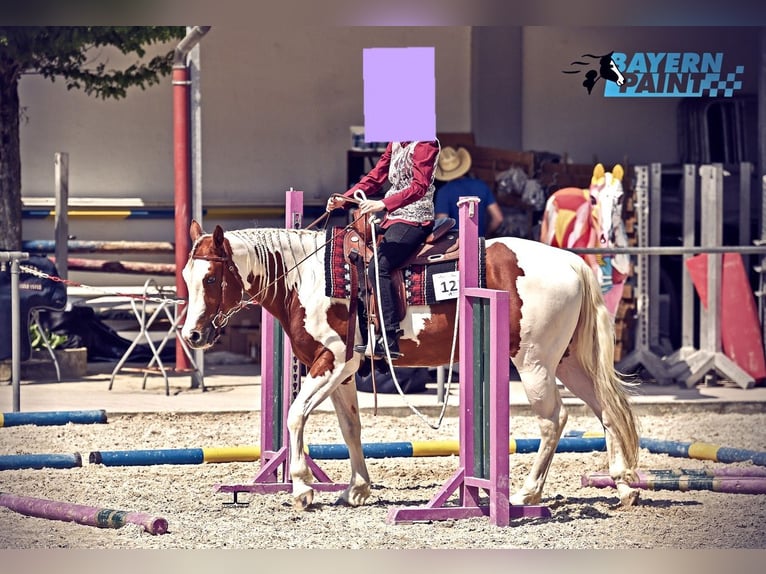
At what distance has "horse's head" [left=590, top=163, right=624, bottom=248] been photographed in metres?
11.3

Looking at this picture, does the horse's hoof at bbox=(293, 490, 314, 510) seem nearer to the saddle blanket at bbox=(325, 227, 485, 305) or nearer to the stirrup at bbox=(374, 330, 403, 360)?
the stirrup at bbox=(374, 330, 403, 360)

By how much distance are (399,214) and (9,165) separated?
19.0ft

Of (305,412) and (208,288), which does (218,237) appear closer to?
(208,288)

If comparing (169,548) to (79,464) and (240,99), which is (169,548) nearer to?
(79,464)

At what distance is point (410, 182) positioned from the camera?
24.1 ft

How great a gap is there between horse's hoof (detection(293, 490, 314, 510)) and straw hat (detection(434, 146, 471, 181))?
15.9 ft

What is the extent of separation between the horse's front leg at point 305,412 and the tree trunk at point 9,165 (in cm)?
564

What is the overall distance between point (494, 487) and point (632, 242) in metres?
5.76

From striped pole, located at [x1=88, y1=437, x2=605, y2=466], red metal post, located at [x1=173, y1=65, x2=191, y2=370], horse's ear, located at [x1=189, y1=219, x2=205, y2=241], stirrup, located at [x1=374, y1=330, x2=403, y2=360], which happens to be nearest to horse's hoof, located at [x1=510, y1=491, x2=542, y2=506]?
stirrup, located at [x1=374, y1=330, x2=403, y2=360]

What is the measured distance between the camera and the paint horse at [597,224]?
11375 millimetres

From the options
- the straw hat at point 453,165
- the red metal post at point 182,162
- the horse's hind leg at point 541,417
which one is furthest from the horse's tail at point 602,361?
the red metal post at point 182,162

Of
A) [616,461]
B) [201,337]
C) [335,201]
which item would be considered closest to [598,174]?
[616,461]

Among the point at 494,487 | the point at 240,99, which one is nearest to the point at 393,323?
the point at 494,487

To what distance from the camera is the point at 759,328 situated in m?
12.0
